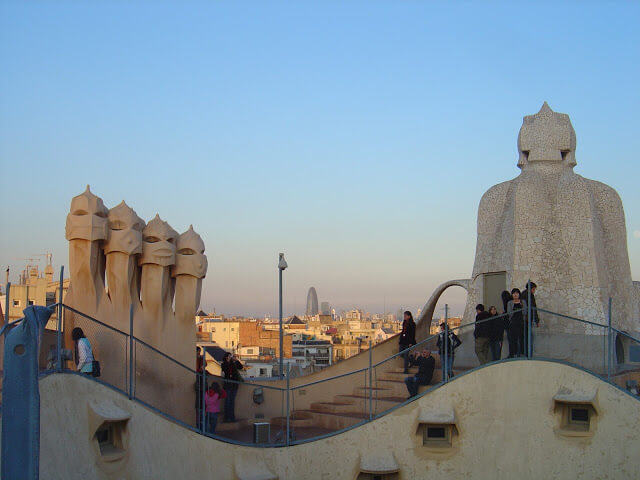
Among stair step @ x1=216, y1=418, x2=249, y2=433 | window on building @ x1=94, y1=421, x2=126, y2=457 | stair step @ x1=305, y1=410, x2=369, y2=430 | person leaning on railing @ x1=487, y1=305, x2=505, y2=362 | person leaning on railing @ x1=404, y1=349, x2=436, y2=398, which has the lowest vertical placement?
stair step @ x1=216, y1=418, x2=249, y2=433

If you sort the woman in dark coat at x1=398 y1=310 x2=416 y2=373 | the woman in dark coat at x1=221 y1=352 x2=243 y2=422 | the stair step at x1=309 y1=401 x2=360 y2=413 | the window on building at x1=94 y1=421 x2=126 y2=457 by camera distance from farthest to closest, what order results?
the woman in dark coat at x1=398 y1=310 x2=416 y2=373 < the stair step at x1=309 y1=401 x2=360 y2=413 < the woman in dark coat at x1=221 y1=352 x2=243 y2=422 < the window on building at x1=94 y1=421 x2=126 y2=457

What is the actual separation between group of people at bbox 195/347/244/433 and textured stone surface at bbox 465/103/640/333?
5.74m

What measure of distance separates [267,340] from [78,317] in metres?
53.6

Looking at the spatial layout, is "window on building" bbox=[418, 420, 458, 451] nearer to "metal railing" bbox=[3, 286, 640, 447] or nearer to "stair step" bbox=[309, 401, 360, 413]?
"metal railing" bbox=[3, 286, 640, 447]

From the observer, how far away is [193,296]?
14.8 m

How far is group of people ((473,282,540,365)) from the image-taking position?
42.5ft

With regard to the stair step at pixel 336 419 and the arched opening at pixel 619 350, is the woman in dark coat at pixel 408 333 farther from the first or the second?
the arched opening at pixel 619 350

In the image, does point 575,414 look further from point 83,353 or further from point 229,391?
point 83,353

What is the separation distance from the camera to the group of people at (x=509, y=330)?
13.0 m

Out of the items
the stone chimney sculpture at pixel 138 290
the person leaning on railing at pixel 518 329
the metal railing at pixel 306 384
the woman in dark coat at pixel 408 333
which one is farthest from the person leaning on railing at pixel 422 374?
the stone chimney sculpture at pixel 138 290

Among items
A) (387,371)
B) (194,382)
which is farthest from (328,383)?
(194,382)

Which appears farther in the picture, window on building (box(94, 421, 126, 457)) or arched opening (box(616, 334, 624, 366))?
arched opening (box(616, 334, 624, 366))

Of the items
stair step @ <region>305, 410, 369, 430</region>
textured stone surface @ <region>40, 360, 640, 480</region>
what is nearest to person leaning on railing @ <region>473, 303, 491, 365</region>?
textured stone surface @ <region>40, 360, 640, 480</region>

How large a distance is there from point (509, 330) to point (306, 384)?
3.97 m
